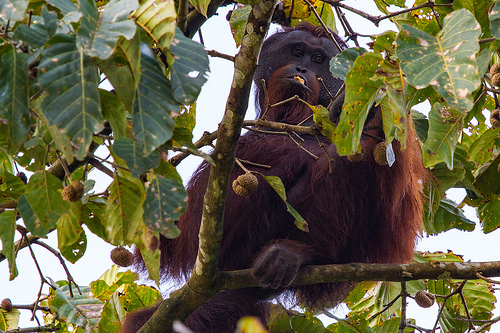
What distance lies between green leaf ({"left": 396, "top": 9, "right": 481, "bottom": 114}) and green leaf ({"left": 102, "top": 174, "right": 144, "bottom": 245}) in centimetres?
100

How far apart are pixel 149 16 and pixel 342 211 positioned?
1.99 metres

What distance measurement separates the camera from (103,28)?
170 cm

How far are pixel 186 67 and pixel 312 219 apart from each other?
1.91 meters

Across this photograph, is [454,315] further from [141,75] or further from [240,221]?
[141,75]

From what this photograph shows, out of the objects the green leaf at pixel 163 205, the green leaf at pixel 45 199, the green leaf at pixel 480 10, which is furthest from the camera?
the green leaf at pixel 480 10

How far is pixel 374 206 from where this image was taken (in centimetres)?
356

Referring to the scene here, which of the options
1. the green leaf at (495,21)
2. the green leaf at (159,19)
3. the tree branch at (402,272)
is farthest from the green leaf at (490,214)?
the green leaf at (159,19)

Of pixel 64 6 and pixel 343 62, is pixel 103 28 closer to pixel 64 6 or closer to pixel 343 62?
pixel 64 6

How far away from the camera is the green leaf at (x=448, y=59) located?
1.95 meters

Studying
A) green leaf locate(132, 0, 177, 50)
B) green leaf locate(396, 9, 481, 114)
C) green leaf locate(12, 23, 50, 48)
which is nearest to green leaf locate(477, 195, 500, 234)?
green leaf locate(396, 9, 481, 114)

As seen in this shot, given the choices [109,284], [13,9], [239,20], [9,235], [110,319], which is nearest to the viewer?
[13,9]

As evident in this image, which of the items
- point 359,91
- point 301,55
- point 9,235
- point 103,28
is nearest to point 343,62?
point 359,91

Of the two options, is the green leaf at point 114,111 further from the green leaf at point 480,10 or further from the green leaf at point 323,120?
the green leaf at point 480,10

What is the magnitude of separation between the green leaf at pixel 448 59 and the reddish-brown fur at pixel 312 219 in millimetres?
1237
